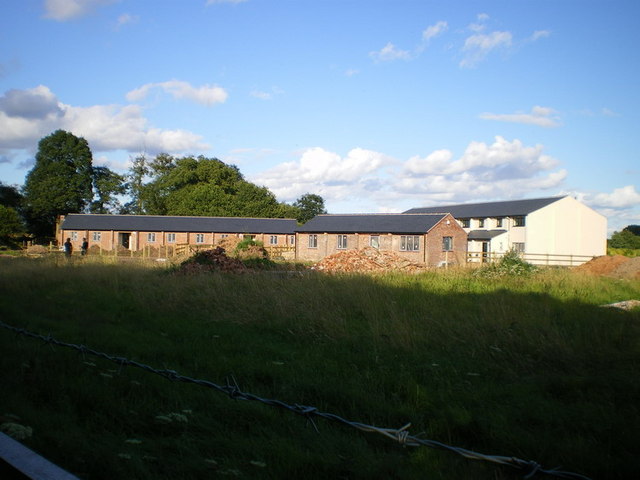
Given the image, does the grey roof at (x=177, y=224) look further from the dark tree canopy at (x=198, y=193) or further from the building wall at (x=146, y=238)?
the dark tree canopy at (x=198, y=193)

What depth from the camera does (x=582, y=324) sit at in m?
9.31

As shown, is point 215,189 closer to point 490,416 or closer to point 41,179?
point 41,179

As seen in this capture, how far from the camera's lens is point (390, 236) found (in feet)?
156

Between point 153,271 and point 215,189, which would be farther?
point 215,189

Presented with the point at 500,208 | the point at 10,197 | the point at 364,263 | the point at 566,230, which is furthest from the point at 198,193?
the point at 364,263

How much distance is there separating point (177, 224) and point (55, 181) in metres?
20.9

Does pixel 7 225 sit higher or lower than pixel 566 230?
lower

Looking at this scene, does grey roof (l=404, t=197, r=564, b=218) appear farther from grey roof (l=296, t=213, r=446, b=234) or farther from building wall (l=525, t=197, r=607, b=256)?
grey roof (l=296, t=213, r=446, b=234)

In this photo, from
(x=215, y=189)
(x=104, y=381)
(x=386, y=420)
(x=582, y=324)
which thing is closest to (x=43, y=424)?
(x=104, y=381)

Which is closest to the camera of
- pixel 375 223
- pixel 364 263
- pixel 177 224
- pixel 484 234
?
pixel 364 263

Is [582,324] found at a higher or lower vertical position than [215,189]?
lower

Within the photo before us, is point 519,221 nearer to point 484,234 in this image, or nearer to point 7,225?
point 484,234

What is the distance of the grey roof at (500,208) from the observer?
5949 centimetres

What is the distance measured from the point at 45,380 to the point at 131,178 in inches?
3212
